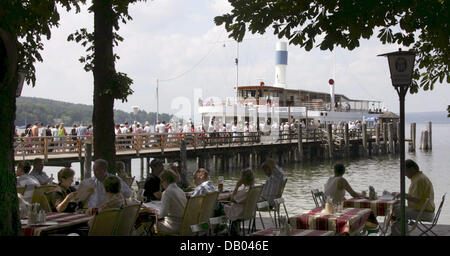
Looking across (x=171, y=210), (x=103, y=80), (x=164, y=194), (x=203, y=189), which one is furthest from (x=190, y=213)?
(x=103, y=80)

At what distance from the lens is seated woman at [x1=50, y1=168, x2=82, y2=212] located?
6.58 metres

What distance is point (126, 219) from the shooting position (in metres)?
5.38

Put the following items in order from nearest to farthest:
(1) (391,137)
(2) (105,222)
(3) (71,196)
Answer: (2) (105,222) → (3) (71,196) → (1) (391,137)

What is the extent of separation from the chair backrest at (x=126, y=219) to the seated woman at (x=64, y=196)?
1480 mm

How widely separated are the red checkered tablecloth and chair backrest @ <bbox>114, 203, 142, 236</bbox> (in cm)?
343

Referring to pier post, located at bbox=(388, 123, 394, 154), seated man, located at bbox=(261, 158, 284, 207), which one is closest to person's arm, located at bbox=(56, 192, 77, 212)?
seated man, located at bbox=(261, 158, 284, 207)

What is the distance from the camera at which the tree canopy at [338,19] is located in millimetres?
Result: 5906

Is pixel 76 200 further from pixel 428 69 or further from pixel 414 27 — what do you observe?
pixel 428 69

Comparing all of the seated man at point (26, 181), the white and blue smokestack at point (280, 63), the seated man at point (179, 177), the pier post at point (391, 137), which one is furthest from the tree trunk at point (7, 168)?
the white and blue smokestack at point (280, 63)

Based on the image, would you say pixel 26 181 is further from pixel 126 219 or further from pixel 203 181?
pixel 126 219

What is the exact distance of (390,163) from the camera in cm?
3606

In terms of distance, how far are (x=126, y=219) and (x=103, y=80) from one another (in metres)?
4.25

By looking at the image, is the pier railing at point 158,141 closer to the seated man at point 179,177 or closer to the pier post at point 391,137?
the pier post at point 391,137

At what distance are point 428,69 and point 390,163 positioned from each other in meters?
28.6
